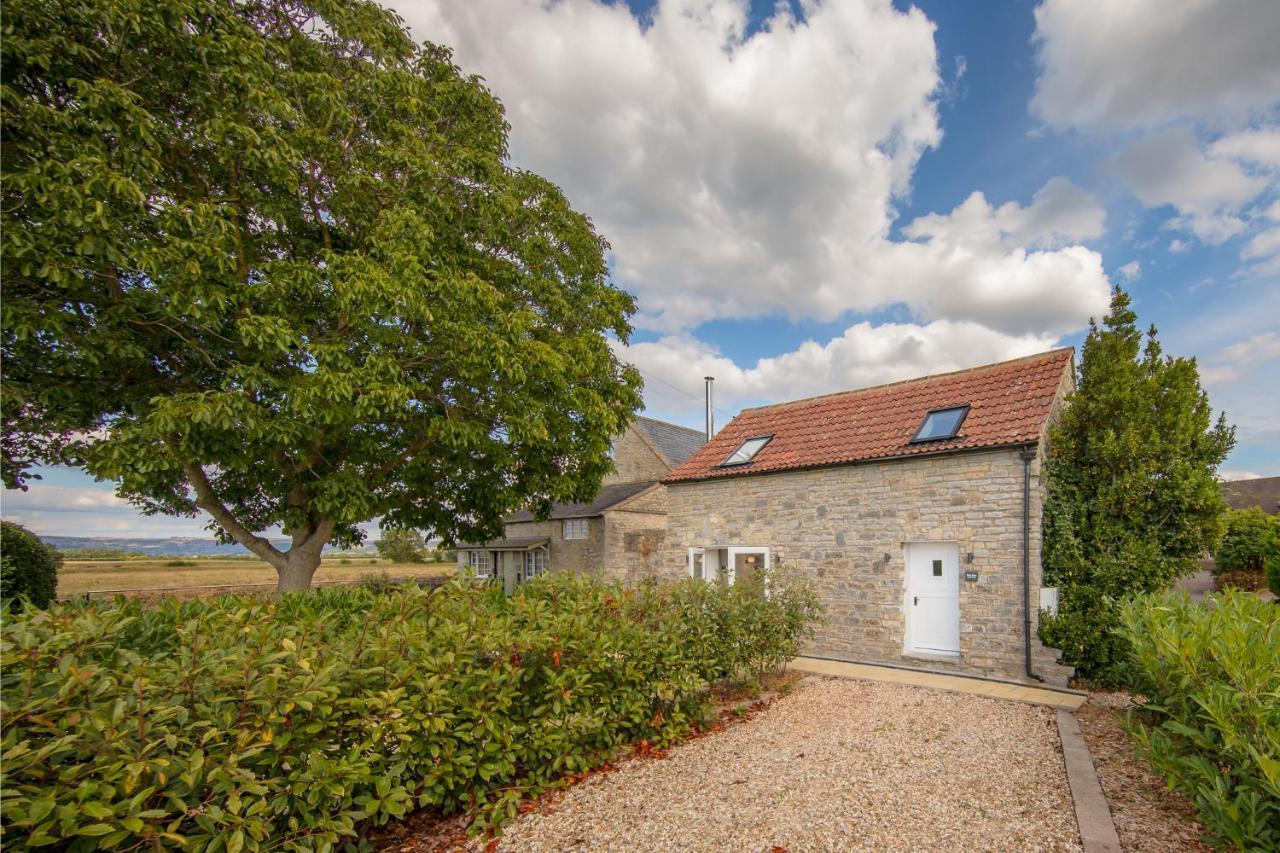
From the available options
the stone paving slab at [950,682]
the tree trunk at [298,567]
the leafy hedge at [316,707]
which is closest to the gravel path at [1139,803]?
the stone paving slab at [950,682]

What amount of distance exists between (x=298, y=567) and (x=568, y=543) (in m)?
11.4

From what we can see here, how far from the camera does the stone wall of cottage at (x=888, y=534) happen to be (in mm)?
9031

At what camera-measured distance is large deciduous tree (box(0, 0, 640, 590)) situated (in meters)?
6.83

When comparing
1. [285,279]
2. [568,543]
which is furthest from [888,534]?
Result: [568,543]

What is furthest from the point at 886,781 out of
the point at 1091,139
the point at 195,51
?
the point at 195,51

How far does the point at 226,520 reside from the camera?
10398 mm

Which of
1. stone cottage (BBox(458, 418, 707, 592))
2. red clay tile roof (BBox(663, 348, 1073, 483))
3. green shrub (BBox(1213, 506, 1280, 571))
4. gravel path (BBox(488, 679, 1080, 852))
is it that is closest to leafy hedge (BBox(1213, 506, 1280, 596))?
green shrub (BBox(1213, 506, 1280, 571))

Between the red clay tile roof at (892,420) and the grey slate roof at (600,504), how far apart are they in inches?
281

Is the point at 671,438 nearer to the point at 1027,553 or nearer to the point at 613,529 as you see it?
the point at 613,529

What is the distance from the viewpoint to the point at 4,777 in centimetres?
202

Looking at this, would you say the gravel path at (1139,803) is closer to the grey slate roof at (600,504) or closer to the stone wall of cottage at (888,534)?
the stone wall of cottage at (888,534)

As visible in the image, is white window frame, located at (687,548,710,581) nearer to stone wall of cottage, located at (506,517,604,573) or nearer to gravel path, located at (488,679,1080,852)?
gravel path, located at (488,679,1080,852)

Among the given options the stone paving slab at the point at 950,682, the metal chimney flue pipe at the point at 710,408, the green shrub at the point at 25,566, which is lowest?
the stone paving slab at the point at 950,682

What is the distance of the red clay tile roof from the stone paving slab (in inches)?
144
